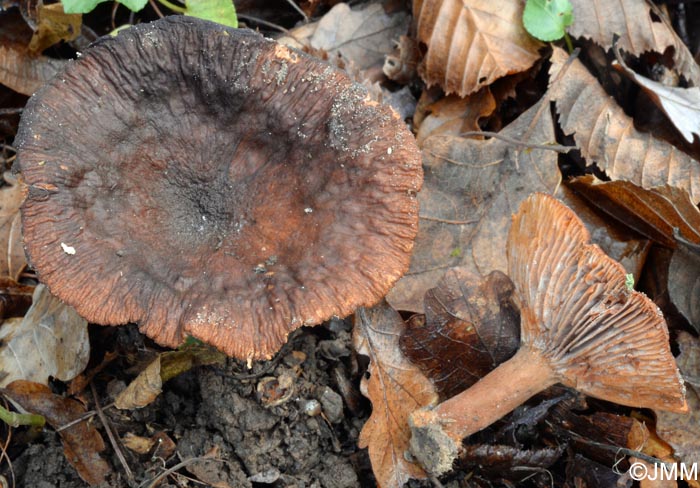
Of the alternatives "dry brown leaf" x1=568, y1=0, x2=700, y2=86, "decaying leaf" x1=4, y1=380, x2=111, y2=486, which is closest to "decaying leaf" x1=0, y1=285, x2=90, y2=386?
"decaying leaf" x1=4, y1=380, x2=111, y2=486

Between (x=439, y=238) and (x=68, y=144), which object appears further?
(x=439, y=238)

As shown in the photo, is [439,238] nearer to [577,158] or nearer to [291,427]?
[577,158]

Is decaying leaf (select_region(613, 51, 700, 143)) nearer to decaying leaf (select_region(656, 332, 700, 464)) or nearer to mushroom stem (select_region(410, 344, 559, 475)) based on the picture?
decaying leaf (select_region(656, 332, 700, 464))

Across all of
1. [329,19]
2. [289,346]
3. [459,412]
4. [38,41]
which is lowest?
[289,346]

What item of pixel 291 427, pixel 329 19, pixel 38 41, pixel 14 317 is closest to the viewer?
pixel 291 427

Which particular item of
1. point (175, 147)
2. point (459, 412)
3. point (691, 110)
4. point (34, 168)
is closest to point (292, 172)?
point (175, 147)

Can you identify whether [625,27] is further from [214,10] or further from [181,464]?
[181,464]

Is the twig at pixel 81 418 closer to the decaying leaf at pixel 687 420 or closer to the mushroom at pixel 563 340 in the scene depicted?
the mushroom at pixel 563 340

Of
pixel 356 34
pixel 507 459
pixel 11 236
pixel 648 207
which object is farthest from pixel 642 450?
pixel 11 236
